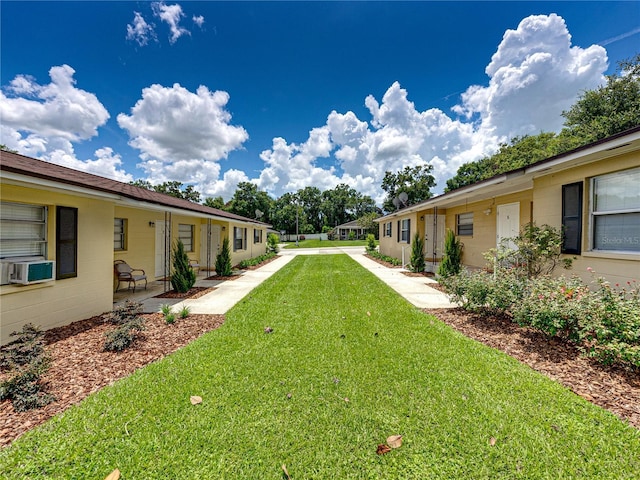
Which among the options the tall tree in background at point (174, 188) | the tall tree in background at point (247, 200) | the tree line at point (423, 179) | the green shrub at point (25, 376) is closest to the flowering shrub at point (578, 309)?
the green shrub at point (25, 376)

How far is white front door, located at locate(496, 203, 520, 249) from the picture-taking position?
329 inches

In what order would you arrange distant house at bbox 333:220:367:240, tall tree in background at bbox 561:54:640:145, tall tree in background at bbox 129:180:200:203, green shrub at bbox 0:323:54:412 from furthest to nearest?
distant house at bbox 333:220:367:240 → tall tree in background at bbox 129:180:200:203 → tall tree in background at bbox 561:54:640:145 → green shrub at bbox 0:323:54:412

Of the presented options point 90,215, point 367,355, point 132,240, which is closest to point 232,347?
point 367,355

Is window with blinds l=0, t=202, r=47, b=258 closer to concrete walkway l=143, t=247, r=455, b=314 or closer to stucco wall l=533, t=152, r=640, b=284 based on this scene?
concrete walkway l=143, t=247, r=455, b=314

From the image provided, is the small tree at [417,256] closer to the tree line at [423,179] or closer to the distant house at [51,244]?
the tree line at [423,179]

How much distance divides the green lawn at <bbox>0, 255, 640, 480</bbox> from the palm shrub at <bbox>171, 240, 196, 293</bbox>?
4285 mm

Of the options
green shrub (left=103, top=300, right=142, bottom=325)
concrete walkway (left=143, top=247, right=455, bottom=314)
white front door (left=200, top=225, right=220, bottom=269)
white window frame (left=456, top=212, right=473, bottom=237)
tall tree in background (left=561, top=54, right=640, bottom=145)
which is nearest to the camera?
green shrub (left=103, top=300, right=142, bottom=325)

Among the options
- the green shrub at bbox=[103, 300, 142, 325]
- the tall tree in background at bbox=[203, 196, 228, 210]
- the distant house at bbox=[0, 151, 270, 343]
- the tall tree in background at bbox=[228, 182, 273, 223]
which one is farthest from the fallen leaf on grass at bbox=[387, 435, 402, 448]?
the tall tree in background at bbox=[203, 196, 228, 210]

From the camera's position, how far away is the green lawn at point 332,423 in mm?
1839

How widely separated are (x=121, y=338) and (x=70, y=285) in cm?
219

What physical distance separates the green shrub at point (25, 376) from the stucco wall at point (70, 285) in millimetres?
1324

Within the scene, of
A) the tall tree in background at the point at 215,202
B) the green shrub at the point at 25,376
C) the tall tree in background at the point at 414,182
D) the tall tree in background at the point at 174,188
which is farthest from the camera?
the tall tree in background at the point at 215,202

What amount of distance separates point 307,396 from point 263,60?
47.8ft

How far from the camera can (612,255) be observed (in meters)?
4.55
